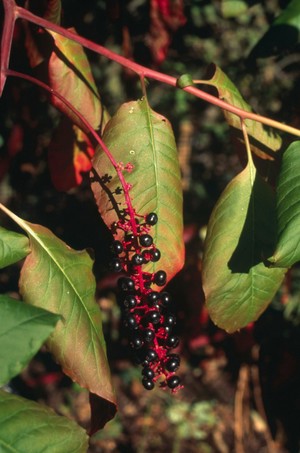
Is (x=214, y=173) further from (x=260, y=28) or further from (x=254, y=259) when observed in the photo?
(x=254, y=259)

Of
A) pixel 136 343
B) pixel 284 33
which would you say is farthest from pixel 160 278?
pixel 284 33

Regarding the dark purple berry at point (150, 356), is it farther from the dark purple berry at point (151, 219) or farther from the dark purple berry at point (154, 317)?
the dark purple berry at point (151, 219)

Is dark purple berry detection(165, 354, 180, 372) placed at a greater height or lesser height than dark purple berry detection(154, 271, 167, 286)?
lesser

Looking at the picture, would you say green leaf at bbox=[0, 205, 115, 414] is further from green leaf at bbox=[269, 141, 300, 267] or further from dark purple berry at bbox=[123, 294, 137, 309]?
green leaf at bbox=[269, 141, 300, 267]

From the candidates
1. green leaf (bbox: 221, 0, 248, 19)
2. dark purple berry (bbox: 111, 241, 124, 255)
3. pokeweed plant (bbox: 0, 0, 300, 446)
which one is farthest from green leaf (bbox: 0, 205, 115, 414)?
green leaf (bbox: 221, 0, 248, 19)

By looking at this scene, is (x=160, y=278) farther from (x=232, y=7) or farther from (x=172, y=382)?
(x=232, y=7)

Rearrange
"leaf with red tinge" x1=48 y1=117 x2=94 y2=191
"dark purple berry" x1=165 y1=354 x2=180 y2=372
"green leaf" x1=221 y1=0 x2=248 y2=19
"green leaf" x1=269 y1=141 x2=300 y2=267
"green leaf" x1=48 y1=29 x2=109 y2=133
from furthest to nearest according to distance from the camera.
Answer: "green leaf" x1=221 y1=0 x2=248 y2=19, "leaf with red tinge" x1=48 y1=117 x2=94 y2=191, "green leaf" x1=48 y1=29 x2=109 y2=133, "dark purple berry" x1=165 y1=354 x2=180 y2=372, "green leaf" x1=269 y1=141 x2=300 y2=267

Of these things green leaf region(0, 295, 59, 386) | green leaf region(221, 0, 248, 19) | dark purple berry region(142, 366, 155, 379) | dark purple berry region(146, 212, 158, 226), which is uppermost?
green leaf region(221, 0, 248, 19)

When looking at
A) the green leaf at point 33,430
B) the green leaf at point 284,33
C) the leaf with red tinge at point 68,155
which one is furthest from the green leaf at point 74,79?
the green leaf at point 33,430
